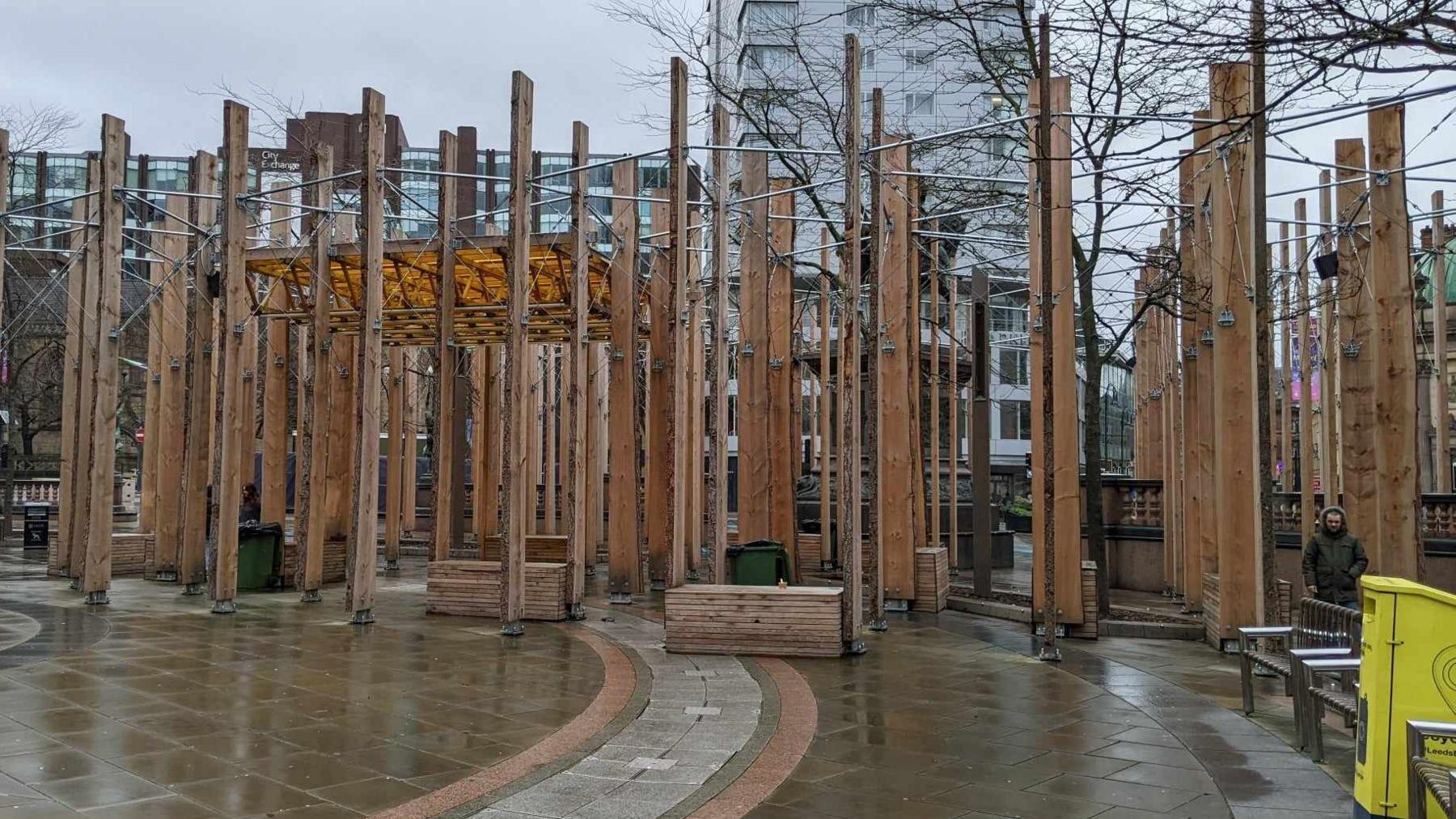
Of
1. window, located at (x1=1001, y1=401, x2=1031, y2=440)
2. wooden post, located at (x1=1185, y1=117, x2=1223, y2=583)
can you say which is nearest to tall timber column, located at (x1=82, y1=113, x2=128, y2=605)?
wooden post, located at (x1=1185, y1=117, x2=1223, y2=583)

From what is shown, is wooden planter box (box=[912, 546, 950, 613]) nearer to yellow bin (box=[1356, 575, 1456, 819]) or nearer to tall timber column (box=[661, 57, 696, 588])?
tall timber column (box=[661, 57, 696, 588])

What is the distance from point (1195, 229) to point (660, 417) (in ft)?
29.0

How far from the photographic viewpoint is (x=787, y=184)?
20969 millimetres

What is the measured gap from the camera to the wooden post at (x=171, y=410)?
18094 mm

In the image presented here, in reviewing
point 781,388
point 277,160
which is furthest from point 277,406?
point 277,160

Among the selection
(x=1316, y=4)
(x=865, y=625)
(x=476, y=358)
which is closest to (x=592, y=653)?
(x=865, y=625)

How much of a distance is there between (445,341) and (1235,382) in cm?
943

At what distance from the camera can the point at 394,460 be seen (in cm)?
2280

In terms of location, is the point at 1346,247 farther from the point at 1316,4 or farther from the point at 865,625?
the point at 1316,4

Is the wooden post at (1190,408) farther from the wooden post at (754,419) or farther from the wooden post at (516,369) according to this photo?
the wooden post at (516,369)

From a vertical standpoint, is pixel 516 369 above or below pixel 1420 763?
above

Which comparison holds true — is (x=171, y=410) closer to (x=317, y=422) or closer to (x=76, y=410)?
(x=76, y=410)

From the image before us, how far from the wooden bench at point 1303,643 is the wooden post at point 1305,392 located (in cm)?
704

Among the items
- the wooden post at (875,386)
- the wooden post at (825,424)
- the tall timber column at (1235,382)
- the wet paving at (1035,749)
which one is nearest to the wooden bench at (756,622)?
the wet paving at (1035,749)
